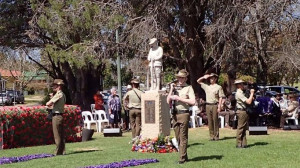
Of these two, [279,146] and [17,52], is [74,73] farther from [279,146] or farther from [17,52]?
[279,146]

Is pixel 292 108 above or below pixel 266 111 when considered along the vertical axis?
above

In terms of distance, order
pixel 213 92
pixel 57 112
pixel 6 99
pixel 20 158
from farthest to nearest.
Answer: pixel 6 99, pixel 213 92, pixel 57 112, pixel 20 158

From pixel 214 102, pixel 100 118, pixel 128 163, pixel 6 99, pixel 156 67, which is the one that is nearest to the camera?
pixel 128 163

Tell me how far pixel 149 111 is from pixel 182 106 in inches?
130

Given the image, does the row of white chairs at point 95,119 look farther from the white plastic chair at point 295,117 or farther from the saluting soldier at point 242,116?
the saluting soldier at point 242,116

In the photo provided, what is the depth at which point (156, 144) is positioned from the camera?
12.2m

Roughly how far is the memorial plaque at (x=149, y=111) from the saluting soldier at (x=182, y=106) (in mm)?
2912

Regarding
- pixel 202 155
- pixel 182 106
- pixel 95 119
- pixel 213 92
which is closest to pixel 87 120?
pixel 95 119

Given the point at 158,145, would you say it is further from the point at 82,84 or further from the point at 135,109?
the point at 82,84

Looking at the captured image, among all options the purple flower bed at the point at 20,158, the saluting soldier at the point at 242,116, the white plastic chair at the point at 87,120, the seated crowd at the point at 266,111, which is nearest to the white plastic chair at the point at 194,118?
the seated crowd at the point at 266,111

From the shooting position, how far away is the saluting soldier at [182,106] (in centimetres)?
969

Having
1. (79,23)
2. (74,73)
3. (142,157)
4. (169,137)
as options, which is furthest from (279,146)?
(74,73)

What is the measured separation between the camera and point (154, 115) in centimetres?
1299

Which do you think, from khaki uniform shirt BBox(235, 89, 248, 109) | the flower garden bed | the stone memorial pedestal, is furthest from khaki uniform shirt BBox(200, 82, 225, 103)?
the flower garden bed
